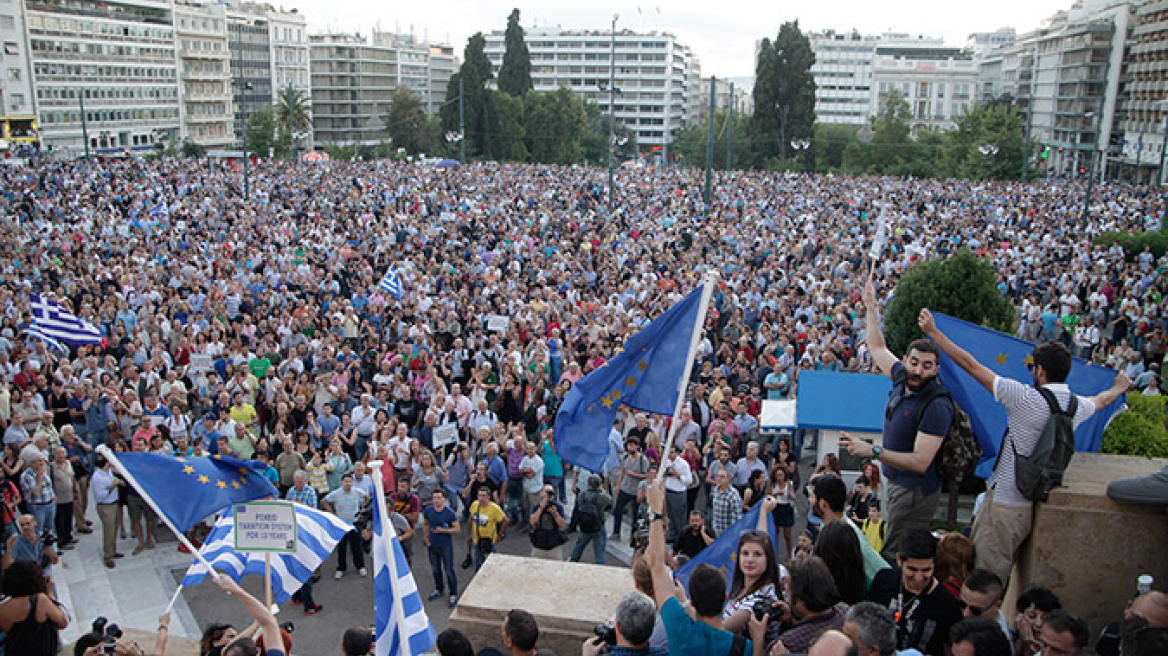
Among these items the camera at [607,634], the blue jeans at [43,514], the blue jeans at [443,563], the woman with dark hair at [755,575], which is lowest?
the blue jeans at [443,563]

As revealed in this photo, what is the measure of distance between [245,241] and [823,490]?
22.3m

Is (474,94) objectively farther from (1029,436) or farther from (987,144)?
(1029,436)

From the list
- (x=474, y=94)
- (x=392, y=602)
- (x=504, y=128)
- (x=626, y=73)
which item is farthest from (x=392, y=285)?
(x=626, y=73)

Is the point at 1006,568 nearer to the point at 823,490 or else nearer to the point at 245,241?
the point at 823,490

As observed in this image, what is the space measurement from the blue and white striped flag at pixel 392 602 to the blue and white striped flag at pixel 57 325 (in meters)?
10.7

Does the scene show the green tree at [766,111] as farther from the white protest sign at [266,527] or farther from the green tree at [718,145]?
the white protest sign at [266,527]

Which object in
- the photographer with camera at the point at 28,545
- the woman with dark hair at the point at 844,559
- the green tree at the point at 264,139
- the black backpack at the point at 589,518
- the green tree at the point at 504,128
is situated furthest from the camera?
the green tree at the point at 504,128

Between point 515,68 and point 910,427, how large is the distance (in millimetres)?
81262

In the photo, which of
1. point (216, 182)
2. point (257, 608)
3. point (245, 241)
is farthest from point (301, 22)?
point (257, 608)

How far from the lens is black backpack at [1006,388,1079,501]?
448 centimetres

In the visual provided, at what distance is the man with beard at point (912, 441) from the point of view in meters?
4.83

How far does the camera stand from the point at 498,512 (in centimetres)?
938

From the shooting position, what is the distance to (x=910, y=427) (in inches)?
194

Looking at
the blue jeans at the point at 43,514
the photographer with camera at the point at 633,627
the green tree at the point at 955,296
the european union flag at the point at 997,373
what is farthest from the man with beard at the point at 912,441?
the blue jeans at the point at 43,514
